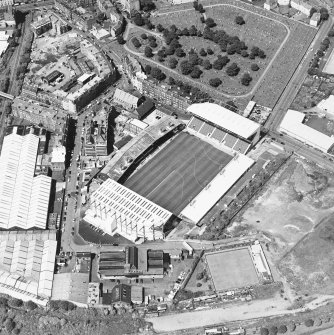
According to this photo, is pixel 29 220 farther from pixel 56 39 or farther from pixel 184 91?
pixel 56 39

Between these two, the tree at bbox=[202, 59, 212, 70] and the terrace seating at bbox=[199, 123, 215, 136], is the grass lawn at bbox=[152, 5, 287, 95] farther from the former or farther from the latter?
the terrace seating at bbox=[199, 123, 215, 136]

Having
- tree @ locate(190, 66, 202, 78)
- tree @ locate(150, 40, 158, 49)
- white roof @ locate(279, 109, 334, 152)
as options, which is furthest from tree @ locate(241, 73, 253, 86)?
tree @ locate(150, 40, 158, 49)

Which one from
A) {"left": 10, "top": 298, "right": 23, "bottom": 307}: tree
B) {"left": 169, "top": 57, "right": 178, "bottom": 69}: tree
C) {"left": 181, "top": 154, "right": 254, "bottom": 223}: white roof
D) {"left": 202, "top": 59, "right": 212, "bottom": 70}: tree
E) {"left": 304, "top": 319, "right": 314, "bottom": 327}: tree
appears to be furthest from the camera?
{"left": 169, "top": 57, "right": 178, "bottom": 69}: tree

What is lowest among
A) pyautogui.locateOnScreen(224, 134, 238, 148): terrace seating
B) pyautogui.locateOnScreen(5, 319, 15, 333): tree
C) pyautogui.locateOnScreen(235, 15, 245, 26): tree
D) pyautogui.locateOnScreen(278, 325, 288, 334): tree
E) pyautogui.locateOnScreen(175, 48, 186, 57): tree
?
pyautogui.locateOnScreen(5, 319, 15, 333): tree

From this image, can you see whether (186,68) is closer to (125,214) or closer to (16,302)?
(125,214)

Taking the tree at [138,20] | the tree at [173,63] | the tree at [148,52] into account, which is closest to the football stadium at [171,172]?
the tree at [173,63]
